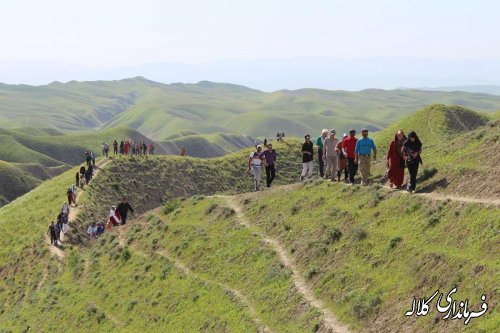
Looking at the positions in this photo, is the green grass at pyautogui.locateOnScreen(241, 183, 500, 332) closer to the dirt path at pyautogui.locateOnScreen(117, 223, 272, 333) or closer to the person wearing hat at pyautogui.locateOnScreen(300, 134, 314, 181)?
the dirt path at pyautogui.locateOnScreen(117, 223, 272, 333)

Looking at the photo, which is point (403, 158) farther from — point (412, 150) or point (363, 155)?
point (363, 155)

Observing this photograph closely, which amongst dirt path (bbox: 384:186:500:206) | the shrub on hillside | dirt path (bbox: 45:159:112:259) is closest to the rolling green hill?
the shrub on hillside

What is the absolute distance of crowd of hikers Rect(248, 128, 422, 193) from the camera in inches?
968

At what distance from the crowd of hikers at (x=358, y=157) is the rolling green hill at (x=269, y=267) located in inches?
38.9

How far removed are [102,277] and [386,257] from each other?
68.3 ft

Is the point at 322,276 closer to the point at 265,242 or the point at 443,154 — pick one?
the point at 265,242

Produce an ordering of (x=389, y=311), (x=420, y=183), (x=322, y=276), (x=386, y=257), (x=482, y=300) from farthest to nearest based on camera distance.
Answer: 1. (x=420, y=183)
2. (x=322, y=276)
3. (x=386, y=257)
4. (x=389, y=311)
5. (x=482, y=300)

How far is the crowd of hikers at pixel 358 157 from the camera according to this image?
24578mm

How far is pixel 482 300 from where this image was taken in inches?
615

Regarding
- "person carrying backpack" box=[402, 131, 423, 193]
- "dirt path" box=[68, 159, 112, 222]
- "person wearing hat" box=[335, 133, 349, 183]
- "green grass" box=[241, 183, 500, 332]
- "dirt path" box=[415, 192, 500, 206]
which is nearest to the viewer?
"green grass" box=[241, 183, 500, 332]

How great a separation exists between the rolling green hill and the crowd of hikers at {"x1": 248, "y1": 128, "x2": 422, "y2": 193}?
3.24ft

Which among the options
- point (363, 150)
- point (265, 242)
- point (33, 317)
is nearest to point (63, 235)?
point (33, 317)

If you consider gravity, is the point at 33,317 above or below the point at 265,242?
below

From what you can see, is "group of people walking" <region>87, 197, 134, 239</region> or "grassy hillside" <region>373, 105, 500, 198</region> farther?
"group of people walking" <region>87, 197, 134, 239</region>
